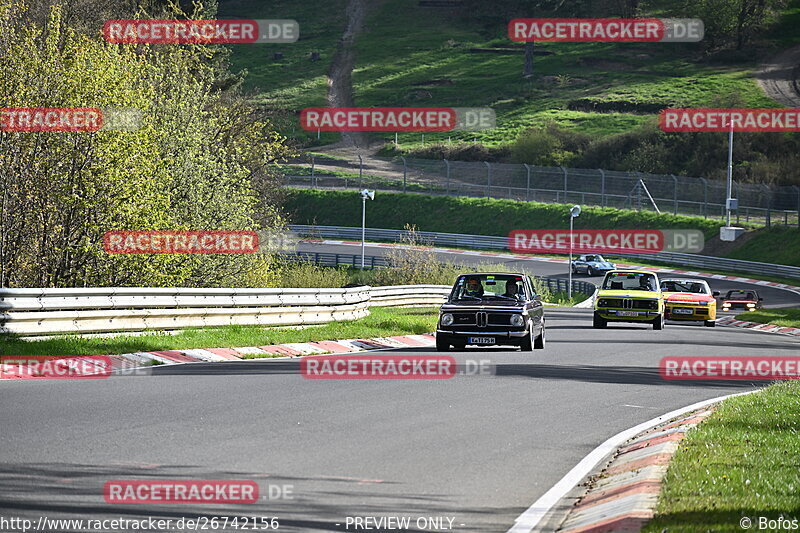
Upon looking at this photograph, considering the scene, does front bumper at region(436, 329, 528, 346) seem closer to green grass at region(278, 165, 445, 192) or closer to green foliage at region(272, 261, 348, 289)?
green foliage at region(272, 261, 348, 289)

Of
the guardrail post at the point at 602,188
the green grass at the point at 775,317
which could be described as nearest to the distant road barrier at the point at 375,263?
the green grass at the point at 775,317

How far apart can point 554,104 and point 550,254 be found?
39.1 meters

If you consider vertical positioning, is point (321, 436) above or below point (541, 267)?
below

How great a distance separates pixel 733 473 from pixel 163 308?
44.0ft

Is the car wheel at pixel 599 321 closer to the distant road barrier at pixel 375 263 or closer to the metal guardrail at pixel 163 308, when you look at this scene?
the metal guardrail at pixel 163 308

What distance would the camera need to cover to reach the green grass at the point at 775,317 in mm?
39406

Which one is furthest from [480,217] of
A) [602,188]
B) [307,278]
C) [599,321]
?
[599,321]

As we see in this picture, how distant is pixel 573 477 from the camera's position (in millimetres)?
9305

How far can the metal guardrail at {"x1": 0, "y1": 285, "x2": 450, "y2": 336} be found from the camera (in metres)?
16.9

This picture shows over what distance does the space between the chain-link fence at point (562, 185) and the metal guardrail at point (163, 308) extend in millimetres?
45793

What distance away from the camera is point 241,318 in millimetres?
22656

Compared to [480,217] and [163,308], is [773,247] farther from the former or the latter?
[163,308]

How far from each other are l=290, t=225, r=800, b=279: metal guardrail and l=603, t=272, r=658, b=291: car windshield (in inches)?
1352

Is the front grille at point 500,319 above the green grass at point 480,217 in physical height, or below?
below
